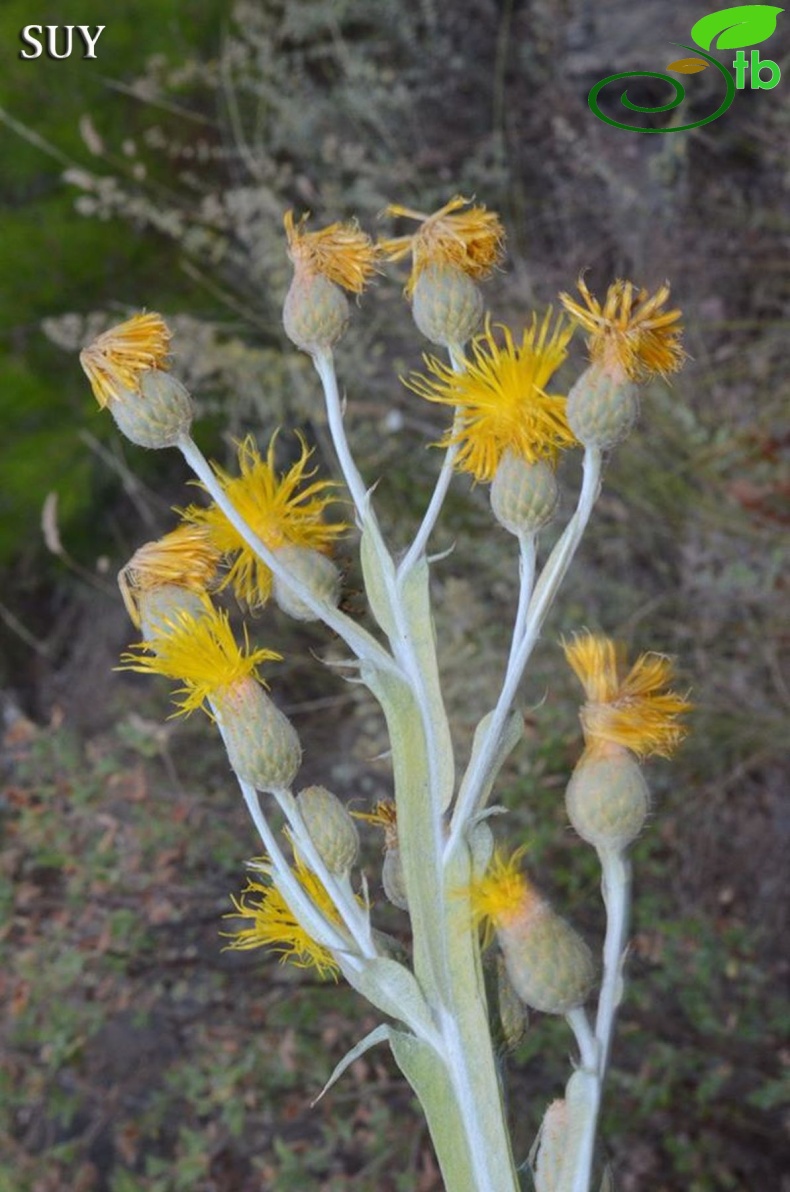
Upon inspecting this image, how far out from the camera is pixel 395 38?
443 centimetres

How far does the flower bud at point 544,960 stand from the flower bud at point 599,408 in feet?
0.85

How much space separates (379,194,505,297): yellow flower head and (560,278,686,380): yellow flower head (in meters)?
0.09

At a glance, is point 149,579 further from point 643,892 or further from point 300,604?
point 643,892

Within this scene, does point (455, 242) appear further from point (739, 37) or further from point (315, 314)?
point (739, 37)

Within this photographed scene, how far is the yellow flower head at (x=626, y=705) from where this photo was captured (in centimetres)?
89

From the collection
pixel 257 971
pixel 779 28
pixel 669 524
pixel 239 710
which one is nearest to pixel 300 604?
pixel 239 710

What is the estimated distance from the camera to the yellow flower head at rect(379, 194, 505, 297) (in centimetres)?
93

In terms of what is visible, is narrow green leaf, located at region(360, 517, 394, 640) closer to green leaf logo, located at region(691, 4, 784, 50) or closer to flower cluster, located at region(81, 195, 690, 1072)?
flower cluster, located at region(81, 195, 690, 1072)

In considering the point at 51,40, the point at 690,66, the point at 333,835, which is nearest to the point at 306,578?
the point at 333,835

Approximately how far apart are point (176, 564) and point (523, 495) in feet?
0.69

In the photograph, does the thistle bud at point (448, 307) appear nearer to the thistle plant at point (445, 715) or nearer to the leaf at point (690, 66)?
the thistle plant at point (445, 715)

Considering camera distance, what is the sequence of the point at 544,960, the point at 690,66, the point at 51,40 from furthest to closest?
the point at 51,40, the point at 690,66, the point at 544,960

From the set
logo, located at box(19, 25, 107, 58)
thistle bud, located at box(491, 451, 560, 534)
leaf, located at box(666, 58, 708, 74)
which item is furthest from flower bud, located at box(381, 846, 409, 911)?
logo, located at box(19, 25, 107, 58)

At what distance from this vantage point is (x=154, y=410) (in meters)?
0.88
